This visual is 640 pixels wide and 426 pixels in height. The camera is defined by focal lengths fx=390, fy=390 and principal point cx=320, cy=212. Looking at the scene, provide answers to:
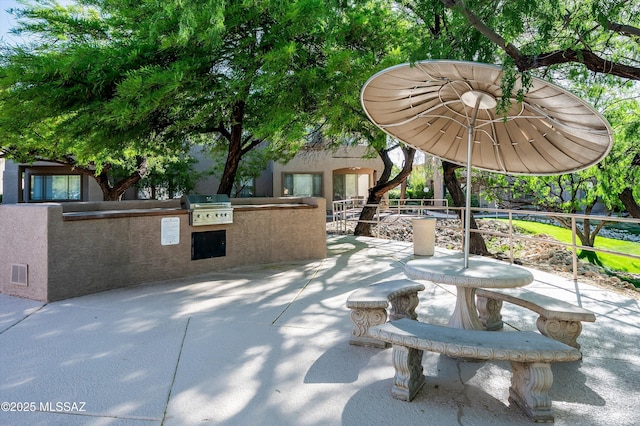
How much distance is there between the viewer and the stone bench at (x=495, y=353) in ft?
8.53

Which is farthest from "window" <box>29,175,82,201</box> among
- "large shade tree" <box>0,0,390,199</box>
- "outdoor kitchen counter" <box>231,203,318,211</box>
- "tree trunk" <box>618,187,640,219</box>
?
"tree trunk" <box>618,187,640,219</box>

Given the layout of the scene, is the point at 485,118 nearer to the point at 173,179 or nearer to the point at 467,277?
the point at 467,277

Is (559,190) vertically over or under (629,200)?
over

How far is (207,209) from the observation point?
737cm

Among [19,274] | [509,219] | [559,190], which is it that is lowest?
[19,274]

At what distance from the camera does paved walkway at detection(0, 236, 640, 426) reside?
8.93 feet

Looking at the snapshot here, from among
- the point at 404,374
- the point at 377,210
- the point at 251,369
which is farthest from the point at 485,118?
the point at 377,210

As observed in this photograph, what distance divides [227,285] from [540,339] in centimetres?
492

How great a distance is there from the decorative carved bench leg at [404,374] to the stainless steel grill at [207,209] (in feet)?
17.1

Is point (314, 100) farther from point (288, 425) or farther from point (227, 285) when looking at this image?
point (288, 425)

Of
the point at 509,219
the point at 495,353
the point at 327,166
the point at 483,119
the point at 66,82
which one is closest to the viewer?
the point at 495,353

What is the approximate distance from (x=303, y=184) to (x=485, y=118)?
2411 centimetres

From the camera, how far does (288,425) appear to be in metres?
2.58

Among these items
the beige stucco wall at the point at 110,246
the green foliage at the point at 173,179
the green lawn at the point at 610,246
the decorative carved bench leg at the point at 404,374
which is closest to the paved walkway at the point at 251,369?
the decorative carved bench leg at the point at 404,374
